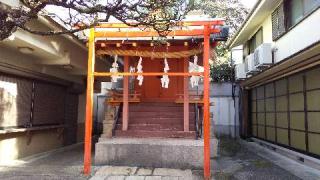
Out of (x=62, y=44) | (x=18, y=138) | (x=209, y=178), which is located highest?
(x=62, y=44)

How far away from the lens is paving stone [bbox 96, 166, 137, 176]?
907 cm

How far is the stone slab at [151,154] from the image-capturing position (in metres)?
9.75

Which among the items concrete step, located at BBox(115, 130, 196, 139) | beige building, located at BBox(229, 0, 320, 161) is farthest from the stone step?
beige building, located at BBox(229, 0, 320, 161)

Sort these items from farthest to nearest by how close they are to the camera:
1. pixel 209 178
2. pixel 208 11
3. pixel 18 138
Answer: pixel 208 11, pixel 18 138, pixel 209 178

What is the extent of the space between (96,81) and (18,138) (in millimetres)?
7055

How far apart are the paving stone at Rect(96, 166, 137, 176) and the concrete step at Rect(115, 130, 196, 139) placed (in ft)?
6.50

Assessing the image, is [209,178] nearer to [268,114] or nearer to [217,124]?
[268,114]

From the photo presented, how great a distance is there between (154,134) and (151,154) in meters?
1.72

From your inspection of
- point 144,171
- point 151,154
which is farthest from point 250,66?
point 144,171

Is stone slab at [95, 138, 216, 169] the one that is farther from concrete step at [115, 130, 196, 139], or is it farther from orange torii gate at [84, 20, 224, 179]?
concrete step at [115, 130, 196, 139]

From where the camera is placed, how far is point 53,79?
1358 centimetres

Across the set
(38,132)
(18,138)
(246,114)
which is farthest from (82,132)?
(246,114)

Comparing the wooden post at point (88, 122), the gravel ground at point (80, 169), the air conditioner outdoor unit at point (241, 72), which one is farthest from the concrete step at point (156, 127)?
the air conditioner outdoor unit at point (241, 72)

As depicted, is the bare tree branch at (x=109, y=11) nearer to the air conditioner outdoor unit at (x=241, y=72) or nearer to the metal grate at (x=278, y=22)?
the metal grate at (x=278, y=22)
